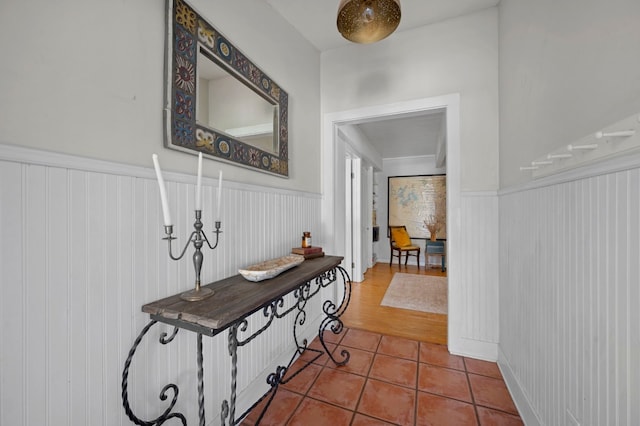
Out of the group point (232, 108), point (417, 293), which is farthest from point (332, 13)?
point (417, 293)

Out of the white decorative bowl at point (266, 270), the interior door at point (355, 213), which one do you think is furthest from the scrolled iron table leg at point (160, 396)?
the interior door at point (355, 213)

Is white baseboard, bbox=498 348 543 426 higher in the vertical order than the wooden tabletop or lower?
lower

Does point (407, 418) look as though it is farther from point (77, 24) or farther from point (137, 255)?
point (77, 24)

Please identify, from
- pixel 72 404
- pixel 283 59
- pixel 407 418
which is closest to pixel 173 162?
pixel 72 404

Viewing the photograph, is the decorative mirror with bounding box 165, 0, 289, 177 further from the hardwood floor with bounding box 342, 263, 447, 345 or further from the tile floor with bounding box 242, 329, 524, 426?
the hardwood floor with bounding box 342, 263, 447, 345

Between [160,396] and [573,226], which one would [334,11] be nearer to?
[573,226]

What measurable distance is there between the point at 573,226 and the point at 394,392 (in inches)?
53.2

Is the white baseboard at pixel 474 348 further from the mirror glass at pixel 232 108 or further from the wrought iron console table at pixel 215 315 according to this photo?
the mirror glass at pixel 232 108

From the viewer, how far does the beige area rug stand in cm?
298

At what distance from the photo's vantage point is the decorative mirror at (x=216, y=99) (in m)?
1.05

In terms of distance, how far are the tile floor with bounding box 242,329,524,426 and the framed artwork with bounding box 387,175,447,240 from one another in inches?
147

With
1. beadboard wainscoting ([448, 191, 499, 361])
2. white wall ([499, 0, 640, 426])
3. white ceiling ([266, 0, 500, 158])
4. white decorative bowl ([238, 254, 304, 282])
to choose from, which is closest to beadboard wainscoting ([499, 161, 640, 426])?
white wall ([499, 0, 640, 426])

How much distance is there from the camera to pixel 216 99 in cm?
127

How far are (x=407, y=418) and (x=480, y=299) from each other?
1061 millimetres
